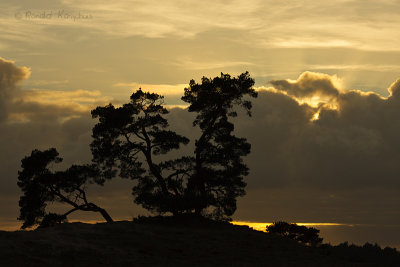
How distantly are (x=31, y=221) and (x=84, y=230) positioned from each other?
15.7 meters

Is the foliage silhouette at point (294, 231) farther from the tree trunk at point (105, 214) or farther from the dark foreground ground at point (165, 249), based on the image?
the tree trunk at point (105, 214)

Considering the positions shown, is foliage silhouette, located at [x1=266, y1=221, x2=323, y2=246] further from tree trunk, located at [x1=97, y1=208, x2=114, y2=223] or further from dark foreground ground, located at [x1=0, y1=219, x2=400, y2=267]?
tree trunk, located at [x1=97, y1=208, x2=114, y2=223]

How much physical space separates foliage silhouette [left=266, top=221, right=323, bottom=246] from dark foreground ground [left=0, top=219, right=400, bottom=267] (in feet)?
16.9

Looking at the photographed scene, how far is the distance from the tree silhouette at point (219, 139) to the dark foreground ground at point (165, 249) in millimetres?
5965

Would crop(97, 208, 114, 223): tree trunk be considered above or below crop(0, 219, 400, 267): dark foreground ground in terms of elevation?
above

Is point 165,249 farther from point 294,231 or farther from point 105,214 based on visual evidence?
point 105,214

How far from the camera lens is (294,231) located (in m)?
42.0

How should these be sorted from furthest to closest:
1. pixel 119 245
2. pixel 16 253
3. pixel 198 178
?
pixel 198 178 < pixel 119 245 < pixel 16 253

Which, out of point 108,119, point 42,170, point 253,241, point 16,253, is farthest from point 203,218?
point 16,253

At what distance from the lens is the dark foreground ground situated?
26406 millimetres

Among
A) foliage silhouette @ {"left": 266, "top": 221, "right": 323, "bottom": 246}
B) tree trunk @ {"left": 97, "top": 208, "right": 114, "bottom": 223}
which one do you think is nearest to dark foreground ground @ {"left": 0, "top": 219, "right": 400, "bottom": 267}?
foliage silhouette @ {"left": 266, "top": 221, "right": 323, "bottom": 246}

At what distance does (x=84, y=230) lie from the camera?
31641 mm

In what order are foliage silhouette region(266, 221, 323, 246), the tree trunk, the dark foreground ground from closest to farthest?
the dark foreground ground
foliage silhouette region(266, 221, 323, 246)
the tree trunk

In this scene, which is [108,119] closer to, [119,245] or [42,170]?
[42,170]
